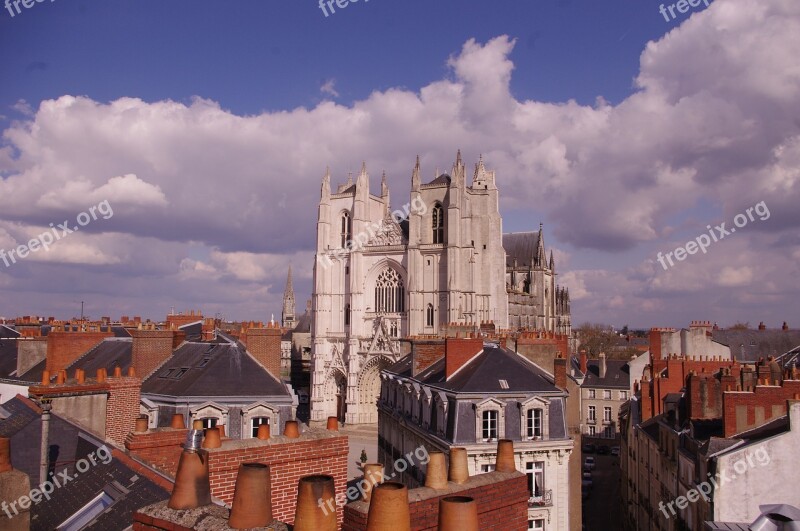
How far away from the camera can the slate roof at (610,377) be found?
4331 centimetres

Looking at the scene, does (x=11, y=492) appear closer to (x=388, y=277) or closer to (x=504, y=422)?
(x=504, y=422)

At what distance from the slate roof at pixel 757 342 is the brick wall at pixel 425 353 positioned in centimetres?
2538

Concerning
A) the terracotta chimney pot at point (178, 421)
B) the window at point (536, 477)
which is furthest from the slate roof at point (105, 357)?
the window at point (536, 477)

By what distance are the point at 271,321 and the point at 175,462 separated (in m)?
8.96

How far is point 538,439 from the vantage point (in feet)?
51.4

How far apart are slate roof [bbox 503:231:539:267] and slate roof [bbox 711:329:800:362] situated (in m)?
34.3

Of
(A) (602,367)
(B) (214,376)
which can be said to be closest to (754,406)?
(B) (214,376)

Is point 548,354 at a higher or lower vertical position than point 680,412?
higher

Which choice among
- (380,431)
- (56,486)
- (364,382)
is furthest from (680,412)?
(364,382)

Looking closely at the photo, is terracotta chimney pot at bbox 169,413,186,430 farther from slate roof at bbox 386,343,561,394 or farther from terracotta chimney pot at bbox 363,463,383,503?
slate roof at bbox 386,343,561,394

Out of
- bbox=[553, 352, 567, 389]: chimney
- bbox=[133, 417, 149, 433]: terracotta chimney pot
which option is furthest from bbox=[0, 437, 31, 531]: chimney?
bbox=[553, 352, 567, 389]: chimney

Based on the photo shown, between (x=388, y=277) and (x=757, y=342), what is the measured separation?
27455mm

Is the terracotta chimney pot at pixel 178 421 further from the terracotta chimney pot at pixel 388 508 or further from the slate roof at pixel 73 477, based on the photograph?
the terracotta chimney pot at pixel 388 508

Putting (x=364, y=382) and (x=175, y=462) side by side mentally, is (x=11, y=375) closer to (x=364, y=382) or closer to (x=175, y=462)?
(x=175, y=462)
